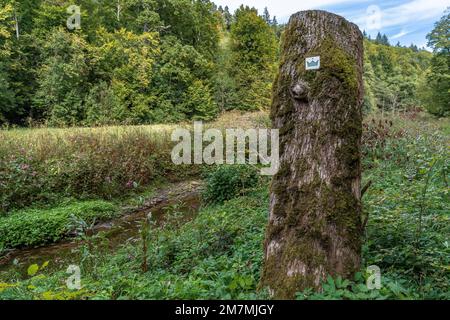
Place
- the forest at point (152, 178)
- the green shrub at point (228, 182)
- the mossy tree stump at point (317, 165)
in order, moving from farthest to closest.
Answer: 1. the green shrub at point (228, 182)
2. the forest at point (152, 178)
3. the mossy tree stump at point (317, 165)

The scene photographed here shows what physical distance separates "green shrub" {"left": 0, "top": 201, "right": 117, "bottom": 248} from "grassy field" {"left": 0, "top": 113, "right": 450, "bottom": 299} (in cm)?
7

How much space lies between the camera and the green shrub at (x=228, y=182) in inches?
246

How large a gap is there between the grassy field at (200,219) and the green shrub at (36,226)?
0.07 metres

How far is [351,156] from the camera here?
204cm

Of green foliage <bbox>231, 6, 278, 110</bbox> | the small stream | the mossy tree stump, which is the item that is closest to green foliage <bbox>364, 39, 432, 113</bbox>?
green foliage <bbox>231, 6, 278, 110</bbox>

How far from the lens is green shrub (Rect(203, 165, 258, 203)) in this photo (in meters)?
6.24

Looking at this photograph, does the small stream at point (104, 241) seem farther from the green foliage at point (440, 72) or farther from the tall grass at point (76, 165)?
the green foliage at point (440, 72)

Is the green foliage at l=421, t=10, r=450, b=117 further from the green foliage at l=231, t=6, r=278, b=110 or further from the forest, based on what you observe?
the green foliage at l=231, t=6, r=278, b=110

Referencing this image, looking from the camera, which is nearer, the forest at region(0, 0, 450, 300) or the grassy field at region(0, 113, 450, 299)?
the grassy field at region(0, 113, 450, 299)

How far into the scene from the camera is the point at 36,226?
→ 18.2 ft

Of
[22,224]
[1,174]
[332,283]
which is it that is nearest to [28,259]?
[22,224]

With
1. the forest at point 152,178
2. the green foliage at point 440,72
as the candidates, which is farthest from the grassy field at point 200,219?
the green foliage at point 440,72
